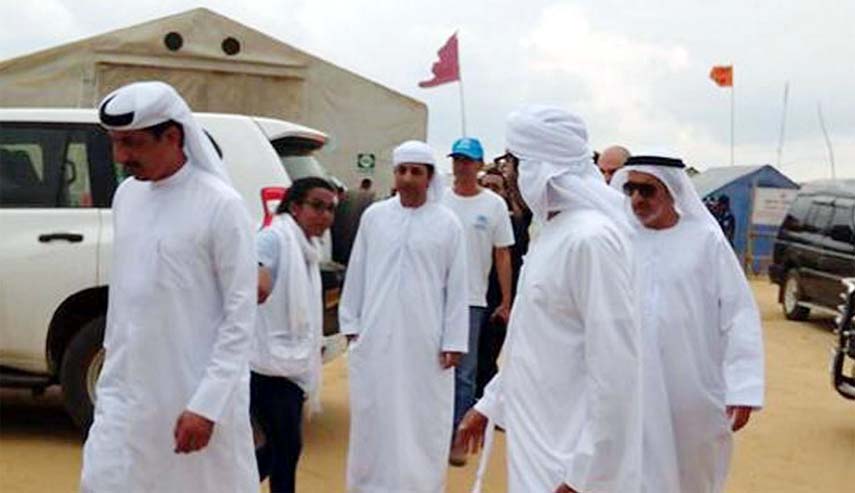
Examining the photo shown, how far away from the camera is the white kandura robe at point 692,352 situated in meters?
4.42

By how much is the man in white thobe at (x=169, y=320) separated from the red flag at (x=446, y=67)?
1296 cm

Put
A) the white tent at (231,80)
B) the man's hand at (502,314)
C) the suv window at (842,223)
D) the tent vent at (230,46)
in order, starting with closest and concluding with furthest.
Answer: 1. the man's hand at (502,314)
2. the white tent at (231,80)
3. the tent vent at (230,46)
4. the suv window at (842,223)

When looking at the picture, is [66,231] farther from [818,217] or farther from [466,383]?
[818,217]

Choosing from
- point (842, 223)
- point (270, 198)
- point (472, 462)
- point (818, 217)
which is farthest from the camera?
point (818, 217)

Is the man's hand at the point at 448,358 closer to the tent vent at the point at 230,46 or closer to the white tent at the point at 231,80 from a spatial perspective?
the white tent at the point at 231,80

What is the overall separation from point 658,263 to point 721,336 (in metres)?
0.34

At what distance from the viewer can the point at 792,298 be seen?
56.0 ft

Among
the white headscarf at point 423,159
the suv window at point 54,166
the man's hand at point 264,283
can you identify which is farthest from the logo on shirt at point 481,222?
the man's hand at point 264,283

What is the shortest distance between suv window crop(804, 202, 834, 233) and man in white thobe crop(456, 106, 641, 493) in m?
12.8

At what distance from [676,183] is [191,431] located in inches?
77.0

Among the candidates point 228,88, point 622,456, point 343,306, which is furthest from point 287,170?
point 228,88

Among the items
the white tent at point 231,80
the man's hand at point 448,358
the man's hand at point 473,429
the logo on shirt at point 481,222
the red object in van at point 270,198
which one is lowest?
the man's hand at point 448,358

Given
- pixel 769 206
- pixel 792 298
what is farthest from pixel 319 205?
pixel 769 206

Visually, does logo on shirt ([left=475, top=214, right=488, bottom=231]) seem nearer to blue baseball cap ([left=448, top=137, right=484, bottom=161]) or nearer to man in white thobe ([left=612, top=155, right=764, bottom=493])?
blue baseball cap ([left=448, top=137, right=484, bottom=161])
